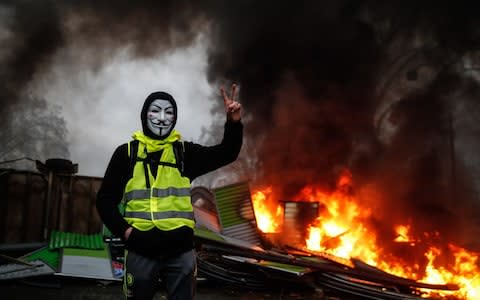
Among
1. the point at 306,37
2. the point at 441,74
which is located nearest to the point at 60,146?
the point at 306,37

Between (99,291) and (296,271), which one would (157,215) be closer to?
(99,291)

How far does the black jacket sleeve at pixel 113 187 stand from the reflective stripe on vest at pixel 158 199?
1.8 inches

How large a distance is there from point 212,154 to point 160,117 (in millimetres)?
404

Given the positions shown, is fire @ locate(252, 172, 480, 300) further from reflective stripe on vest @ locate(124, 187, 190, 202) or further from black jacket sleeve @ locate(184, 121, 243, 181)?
reflective stripe on vest @ locate(124, 187, 190, 202)

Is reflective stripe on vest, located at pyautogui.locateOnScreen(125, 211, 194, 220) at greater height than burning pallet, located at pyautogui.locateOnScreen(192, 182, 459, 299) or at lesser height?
greater

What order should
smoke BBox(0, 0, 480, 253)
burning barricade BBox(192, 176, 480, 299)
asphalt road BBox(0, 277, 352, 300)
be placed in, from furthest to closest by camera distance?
smoke BBox(0, 0, 480, 253)
burning barricade BBox(192, 176, 480, 299)
asphalt road BBox(0, 277, 352, 300)

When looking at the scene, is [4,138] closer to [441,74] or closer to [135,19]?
[135,19]

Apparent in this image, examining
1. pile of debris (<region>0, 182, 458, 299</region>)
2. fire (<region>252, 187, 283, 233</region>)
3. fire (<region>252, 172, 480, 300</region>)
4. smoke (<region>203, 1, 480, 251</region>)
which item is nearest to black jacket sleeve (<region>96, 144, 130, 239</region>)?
pile of debris (<region>0, 182, 458, 299</region>)

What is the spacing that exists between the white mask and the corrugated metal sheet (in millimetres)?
6171

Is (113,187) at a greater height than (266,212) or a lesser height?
lesser

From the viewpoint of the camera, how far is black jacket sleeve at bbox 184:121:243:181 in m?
2.96

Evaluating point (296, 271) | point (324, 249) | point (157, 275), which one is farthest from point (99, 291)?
point (324, 249)

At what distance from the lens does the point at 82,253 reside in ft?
24.8

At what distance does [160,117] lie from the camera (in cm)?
293
